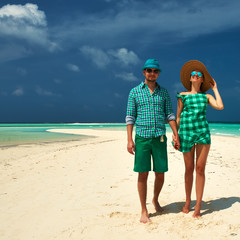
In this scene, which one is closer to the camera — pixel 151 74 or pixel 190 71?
pixel 151 74

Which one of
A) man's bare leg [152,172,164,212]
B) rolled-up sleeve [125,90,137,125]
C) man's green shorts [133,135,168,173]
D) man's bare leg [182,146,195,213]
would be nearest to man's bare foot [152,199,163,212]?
man's bare leg [152,172,164,212]

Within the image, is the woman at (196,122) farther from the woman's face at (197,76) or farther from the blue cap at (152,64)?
the blue cap at (152,64)

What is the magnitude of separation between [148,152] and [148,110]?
592mm

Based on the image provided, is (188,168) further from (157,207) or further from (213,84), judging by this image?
(213,84)

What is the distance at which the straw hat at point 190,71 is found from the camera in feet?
12.3

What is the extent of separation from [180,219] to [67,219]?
1.64m

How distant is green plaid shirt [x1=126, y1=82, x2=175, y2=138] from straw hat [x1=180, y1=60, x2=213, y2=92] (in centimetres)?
55

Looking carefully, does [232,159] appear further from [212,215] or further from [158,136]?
[158,136]

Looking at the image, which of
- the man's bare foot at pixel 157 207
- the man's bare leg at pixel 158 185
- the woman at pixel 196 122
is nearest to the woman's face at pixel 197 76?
the woman at pixel 196 122

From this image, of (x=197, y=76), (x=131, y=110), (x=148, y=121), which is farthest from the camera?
(x=197, y=76)

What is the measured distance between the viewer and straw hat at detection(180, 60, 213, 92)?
3.75 m

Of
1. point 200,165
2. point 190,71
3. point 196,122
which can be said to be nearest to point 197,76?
point 190,71

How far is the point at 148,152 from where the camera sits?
11.5ft

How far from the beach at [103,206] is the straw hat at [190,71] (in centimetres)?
196
